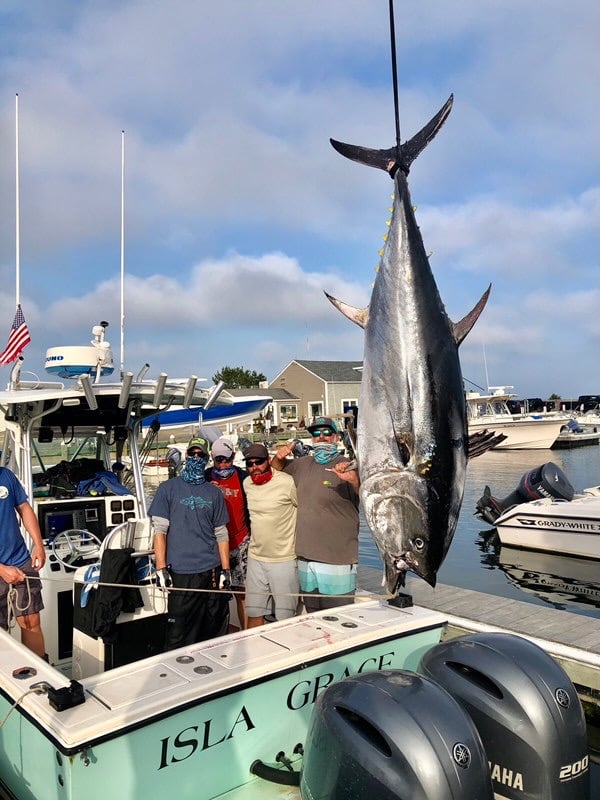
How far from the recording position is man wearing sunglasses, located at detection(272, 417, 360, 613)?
390cm

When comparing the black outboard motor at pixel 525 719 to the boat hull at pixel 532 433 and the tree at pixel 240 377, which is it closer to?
the boat hull at pixel 532 433

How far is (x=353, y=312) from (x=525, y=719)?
5.99 feet

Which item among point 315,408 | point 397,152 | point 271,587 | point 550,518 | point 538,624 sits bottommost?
point 550,518

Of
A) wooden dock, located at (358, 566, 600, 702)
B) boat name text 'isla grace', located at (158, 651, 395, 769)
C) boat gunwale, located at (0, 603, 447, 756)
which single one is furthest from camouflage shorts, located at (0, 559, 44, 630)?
wooden dock, located at (358, 566, 600, 702)

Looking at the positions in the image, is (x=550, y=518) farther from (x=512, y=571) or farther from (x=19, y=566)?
(x=19, y=566)

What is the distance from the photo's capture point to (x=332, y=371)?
45531mm

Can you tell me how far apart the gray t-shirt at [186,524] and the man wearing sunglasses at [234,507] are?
22.1 inches

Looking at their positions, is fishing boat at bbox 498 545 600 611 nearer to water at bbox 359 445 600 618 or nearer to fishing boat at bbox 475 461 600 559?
water at bbox 359 445 600 618

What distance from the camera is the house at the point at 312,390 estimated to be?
1689 inches

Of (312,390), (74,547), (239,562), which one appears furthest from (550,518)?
(312,390)

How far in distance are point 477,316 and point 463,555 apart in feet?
32.5

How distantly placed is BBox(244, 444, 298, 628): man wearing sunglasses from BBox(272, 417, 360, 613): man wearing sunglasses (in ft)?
0.31

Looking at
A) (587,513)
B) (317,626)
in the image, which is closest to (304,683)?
(317,626)

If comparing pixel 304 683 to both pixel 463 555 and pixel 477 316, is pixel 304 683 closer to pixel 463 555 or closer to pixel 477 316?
pixel 477 316
